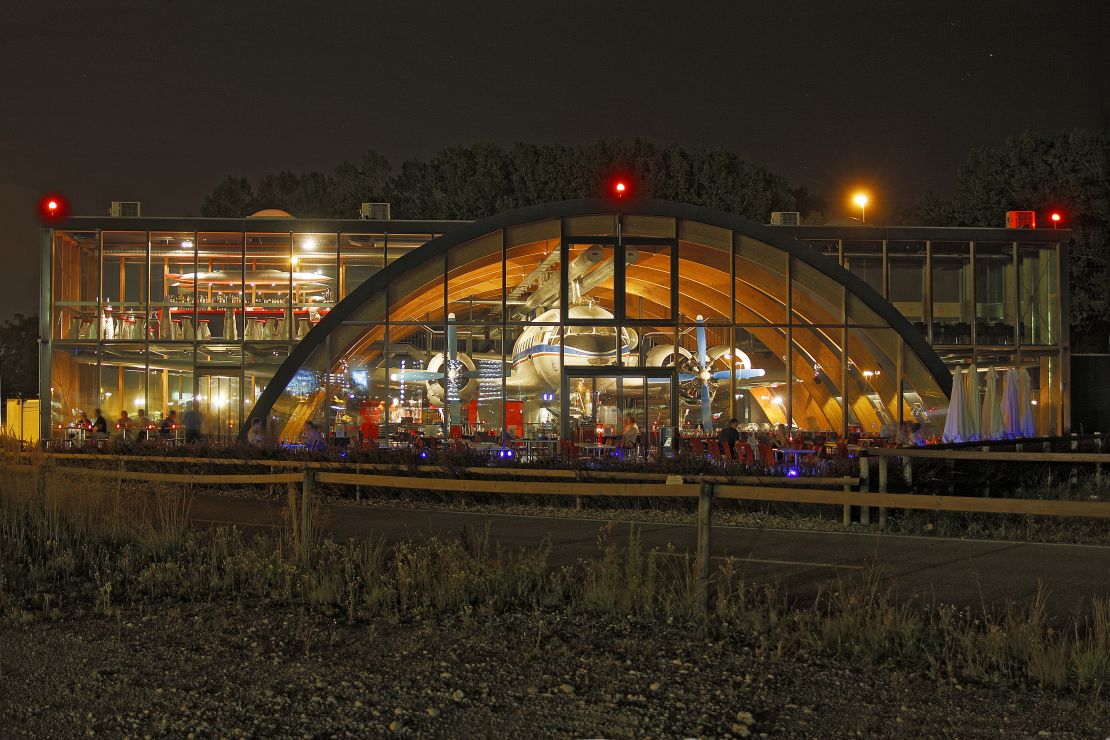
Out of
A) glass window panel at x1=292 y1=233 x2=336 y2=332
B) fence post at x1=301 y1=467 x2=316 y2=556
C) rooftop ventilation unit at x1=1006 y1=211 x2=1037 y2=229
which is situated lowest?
fence post at x1=301 y1=467 x2=316 y2=556

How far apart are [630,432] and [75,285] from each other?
14614mm

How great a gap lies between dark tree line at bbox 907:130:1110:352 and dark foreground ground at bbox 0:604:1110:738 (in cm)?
4409

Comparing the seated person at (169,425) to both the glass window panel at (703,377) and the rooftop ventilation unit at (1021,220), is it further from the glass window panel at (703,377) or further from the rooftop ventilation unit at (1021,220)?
the rooftop ventilation unit at (1021,220)

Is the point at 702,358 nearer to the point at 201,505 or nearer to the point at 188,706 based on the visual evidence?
the point at 201,505

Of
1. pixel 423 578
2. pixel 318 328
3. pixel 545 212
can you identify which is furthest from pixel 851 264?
pixel 423 578

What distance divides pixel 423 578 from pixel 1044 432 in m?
25.3

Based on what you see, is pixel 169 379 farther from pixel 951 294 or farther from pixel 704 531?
pixel 704 531

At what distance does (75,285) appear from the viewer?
29.4 meters

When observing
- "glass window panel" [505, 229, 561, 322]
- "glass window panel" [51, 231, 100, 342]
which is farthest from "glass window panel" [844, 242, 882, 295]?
"glass window panel" [51, 231, 100, 342]

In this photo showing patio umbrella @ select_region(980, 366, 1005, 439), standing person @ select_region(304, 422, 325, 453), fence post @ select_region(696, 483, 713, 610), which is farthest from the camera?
patio umbrella @ select_region(980, 366, 1005, 439)

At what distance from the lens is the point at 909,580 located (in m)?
9.94

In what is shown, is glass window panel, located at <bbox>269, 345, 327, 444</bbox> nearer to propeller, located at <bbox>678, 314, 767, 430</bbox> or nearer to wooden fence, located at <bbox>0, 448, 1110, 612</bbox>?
wooden fence, located at <bbox>0, 448, 1110, 612</bbox>

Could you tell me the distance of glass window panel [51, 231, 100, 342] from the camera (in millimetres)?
28953

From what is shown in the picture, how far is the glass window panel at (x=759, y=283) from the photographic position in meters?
26.4
